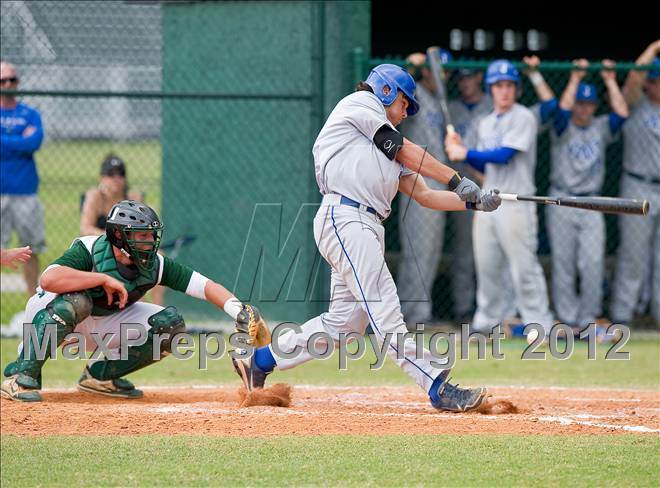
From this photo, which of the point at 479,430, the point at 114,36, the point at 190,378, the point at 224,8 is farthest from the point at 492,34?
the point at 479,430

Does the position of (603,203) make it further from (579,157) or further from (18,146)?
(18,146)

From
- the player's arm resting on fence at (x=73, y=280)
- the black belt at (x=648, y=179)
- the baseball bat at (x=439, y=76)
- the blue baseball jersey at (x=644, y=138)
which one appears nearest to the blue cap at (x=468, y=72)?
the baseball bat at (x=439, y=76)

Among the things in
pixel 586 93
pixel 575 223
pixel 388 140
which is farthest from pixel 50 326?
pixel 586 93

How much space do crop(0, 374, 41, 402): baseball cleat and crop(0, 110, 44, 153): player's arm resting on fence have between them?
3919 mm

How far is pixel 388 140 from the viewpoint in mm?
6094

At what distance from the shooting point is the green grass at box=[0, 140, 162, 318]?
1521 centimetres

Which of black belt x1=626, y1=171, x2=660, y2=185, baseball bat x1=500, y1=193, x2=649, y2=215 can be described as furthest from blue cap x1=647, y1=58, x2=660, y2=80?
baseball bat x1=500, y1=193, x2=649, y2=215

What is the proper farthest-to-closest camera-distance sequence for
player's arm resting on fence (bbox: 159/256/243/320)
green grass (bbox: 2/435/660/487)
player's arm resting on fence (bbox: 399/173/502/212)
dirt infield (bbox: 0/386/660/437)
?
player's arm resting on fence (bbox: 399/173/502/212) → player's arm resting on fence (bbox: 159/256/243/320) → dirt infield (bbox: 0/386/660/437) → green grass (bbox: 2/435/660/487)

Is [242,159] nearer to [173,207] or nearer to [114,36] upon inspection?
[173,207]

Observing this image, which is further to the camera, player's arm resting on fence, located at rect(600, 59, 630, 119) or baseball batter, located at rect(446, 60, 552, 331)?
player's arm resting on fence, located at rect(600, 59, 630, 119)

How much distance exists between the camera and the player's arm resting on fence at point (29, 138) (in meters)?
9.86

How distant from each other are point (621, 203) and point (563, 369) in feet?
8.88

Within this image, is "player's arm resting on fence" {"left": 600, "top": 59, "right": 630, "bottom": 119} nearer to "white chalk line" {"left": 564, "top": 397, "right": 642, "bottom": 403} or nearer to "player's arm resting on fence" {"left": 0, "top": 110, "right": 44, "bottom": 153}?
"white chalk line" {"left": 564, "top": 397, "right": 642, "bottom": 403}

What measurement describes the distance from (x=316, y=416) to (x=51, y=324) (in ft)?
5.11
